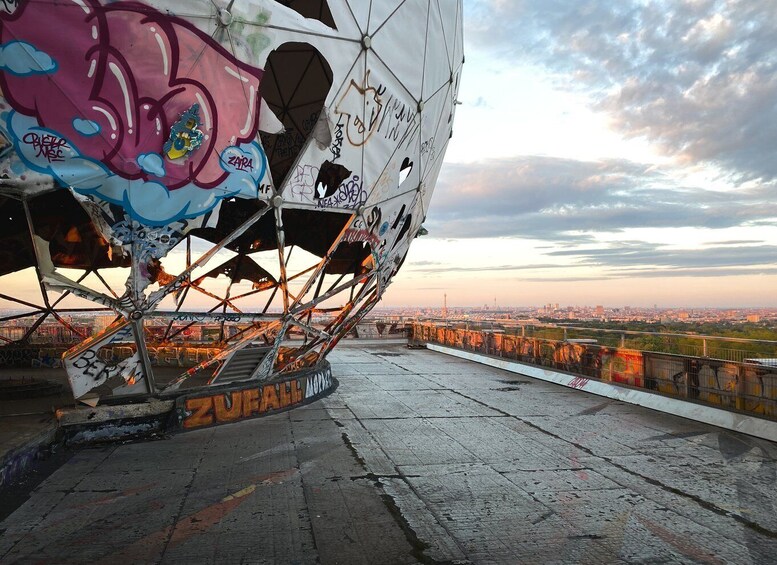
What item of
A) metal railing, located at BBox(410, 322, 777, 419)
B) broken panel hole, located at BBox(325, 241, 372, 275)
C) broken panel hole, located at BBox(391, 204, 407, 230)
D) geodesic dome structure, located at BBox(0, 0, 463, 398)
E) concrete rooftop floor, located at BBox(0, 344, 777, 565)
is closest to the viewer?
concrete rooftop floor, located at BBox(0, 344, 777, 565)

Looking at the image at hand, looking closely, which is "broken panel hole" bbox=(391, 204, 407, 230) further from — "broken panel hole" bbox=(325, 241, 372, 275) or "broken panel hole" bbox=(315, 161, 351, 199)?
"broken panel hole" bbox=(325, 241, 372, 275)

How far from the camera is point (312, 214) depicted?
16.8 m

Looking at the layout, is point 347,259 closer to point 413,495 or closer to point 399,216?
point 399,216

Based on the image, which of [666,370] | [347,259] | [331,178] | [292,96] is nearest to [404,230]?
[331,178]

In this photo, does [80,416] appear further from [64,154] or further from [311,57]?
[311,57]

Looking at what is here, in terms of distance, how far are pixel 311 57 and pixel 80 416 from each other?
11.0 metres

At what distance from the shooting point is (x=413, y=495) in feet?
20.4

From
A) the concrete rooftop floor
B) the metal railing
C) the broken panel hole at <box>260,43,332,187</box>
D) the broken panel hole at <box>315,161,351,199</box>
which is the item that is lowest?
the concrete rooftop floor

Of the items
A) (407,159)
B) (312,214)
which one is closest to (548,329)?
(312,214)

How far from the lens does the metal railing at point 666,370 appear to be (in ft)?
31.9

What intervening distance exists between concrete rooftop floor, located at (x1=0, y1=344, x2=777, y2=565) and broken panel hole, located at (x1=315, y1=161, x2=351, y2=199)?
13.0 ft

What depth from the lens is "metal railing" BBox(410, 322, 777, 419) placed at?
973cm

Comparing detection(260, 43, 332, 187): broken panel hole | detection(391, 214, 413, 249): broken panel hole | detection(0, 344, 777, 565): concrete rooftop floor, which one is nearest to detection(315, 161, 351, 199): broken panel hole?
detection(391, 214, 413, 249): broken panel hole

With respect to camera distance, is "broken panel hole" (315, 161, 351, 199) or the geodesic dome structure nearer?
the geodesic dome structure
